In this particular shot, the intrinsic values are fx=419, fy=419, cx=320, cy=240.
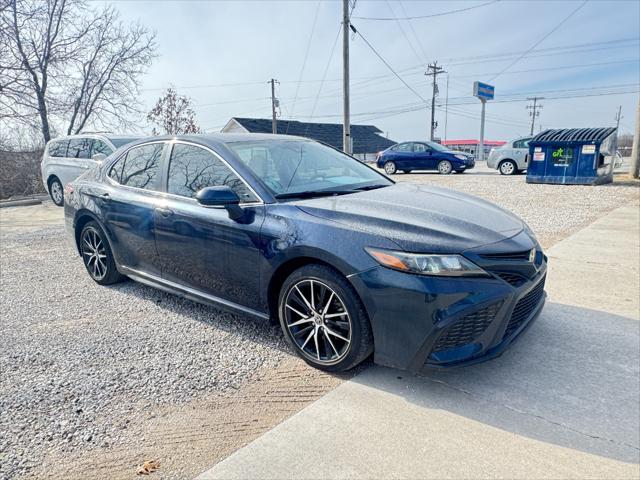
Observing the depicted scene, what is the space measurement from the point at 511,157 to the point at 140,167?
16411mm

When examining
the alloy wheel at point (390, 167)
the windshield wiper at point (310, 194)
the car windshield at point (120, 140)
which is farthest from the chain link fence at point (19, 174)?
the windshield wiper at point (310, 194)

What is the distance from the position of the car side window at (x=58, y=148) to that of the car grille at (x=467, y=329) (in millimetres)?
10767

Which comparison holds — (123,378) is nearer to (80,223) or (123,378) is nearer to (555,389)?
(80,223)

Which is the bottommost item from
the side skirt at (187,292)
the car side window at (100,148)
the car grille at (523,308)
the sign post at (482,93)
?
the side skirt at (187,292)

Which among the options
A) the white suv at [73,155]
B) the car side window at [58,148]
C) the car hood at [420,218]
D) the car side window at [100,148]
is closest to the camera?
the car hood at [420,218]

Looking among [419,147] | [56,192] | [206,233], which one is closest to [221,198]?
[206,233]

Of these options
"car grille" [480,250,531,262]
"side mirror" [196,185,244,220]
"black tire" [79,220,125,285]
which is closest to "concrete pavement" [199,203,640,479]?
"car grille" [480,250,531,262]

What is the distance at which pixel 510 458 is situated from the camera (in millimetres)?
1966

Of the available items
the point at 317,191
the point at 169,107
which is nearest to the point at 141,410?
the point at 317,191

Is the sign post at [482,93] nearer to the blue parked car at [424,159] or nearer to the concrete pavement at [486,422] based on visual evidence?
the blue parked car at [424,159]

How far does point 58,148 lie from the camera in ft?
34.4

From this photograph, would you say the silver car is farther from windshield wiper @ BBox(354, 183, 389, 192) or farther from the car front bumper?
the car front bumper

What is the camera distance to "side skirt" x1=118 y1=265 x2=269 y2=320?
10.1 feet

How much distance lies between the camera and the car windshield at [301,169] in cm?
312
